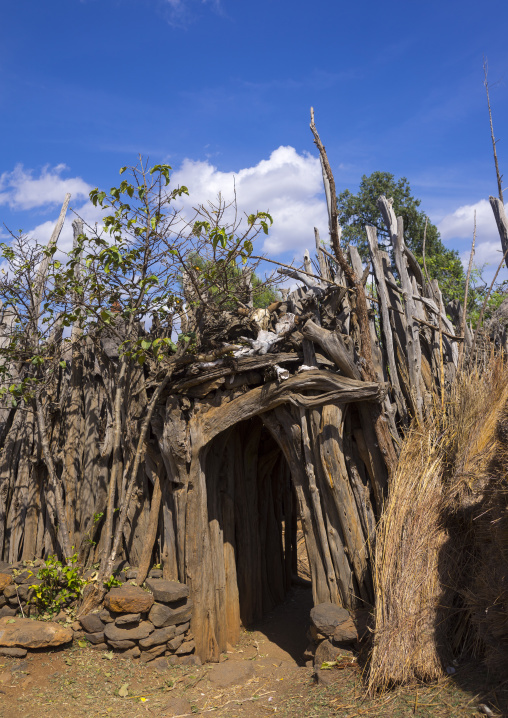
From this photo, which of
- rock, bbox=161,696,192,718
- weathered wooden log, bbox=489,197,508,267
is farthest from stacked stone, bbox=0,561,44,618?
weathered wooden log, bbox=489,197,508,267

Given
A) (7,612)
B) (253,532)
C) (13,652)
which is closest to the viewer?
(13,652)

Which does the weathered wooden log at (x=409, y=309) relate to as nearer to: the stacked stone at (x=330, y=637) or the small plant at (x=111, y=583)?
the stacked stone at (x=330, y=637)

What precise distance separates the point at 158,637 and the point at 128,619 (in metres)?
0.37

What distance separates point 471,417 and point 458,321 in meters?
2.75

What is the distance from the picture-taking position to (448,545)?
177 inches

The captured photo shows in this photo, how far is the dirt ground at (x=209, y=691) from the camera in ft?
12.9

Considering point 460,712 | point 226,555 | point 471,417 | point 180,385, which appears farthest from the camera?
point 226,555

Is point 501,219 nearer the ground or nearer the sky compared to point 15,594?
nearer the sky

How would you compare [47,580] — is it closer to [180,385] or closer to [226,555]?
[226,555]

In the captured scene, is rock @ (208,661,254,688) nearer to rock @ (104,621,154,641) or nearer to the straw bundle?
rock @ (104,621,154,641)

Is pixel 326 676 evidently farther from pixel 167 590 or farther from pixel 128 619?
pixel 128 619

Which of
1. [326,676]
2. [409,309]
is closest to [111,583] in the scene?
[326,676]

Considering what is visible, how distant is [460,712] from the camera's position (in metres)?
3.67

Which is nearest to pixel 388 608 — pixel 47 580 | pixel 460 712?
pixel 460 712
